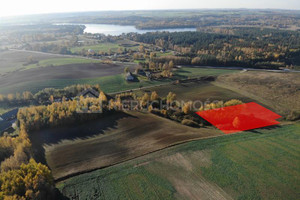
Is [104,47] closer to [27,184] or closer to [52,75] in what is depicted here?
[52,75]

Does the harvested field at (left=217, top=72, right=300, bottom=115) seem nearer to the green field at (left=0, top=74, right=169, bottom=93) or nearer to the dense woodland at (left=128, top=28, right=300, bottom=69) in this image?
the dense woodland at (left=128, top=28, right=300, bottom=69)

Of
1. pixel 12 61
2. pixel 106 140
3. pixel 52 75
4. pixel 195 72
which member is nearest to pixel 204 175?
pixel 106 140

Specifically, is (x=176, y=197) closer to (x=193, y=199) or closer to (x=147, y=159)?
(x=193, y=199)

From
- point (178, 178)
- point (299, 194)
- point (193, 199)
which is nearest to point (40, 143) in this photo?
point (178, 178)

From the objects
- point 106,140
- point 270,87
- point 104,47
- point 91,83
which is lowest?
point 106,140
